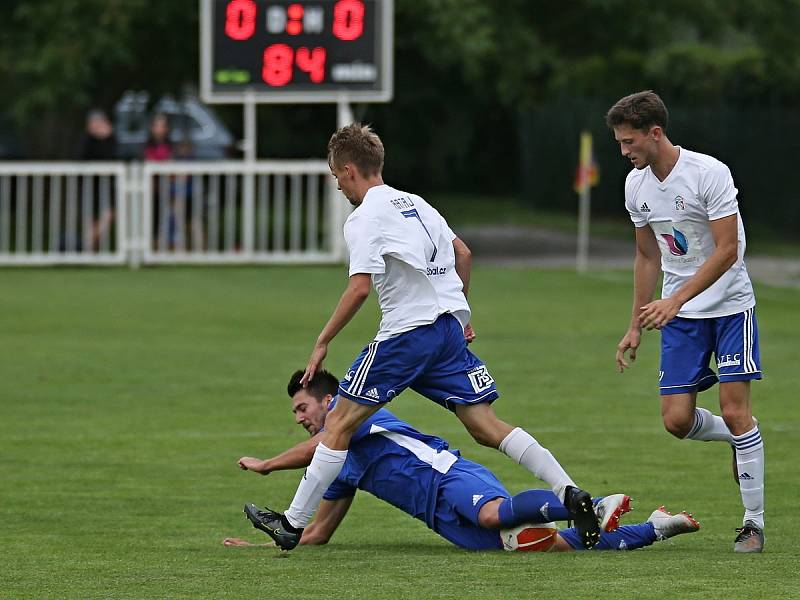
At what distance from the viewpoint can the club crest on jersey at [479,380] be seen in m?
7.19

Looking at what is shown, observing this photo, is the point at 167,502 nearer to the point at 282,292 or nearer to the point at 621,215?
the point at 282,292

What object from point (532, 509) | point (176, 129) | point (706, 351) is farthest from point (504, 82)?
point (532, 509)

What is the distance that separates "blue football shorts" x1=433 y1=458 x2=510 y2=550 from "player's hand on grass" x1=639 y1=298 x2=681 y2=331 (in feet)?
2.95

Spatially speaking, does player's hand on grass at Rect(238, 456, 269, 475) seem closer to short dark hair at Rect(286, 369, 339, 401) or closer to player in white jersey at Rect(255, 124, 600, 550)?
player in white jersey at Rect(255, 124, 600, 550)

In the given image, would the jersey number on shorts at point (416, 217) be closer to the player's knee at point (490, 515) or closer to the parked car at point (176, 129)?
the player's knee at point (490, 515)

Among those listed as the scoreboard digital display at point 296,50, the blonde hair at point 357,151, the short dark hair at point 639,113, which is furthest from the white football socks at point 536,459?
the scoreboard digital display at point 296,50

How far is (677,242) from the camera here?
24.1 feet

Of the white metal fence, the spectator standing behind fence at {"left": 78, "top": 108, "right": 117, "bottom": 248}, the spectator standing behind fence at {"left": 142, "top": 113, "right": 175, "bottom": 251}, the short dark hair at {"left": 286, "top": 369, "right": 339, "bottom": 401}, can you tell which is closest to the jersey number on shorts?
the short dark hair at {"left": 286, "top": 369, "right": 339, "bottom": 401}

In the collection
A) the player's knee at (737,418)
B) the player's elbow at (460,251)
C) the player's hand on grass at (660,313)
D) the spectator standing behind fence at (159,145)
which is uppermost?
the player's elbow at (460,251)

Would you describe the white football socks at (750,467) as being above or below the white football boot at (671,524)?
above

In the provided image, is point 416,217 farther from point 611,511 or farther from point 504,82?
point 504,82

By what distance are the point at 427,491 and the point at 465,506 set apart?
0.20 m

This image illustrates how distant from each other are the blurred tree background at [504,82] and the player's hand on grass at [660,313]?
17875 millimetres

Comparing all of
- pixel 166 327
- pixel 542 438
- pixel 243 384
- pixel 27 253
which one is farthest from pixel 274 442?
Result: pixel 27 253
